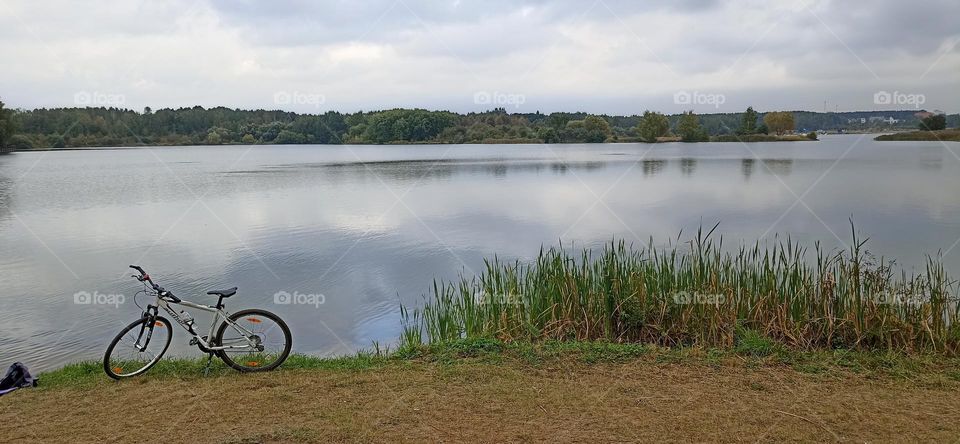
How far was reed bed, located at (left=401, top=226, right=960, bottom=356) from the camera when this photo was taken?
6.58m

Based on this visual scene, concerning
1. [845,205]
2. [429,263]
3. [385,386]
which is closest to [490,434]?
[385,386]

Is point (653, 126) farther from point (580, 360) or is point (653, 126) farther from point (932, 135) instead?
point (580, 360)

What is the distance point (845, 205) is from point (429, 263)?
14.5 m

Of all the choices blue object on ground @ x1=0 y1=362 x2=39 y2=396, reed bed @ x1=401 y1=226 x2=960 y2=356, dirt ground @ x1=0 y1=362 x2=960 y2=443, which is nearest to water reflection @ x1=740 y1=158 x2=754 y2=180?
reed bed @ x1=401 y1=226 x2=960 y2=356

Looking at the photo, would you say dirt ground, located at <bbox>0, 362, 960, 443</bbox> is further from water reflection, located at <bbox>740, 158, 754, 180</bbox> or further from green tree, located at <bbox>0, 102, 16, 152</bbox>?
green tree, located at <bbox>0, 102, 16, 152</bbox>

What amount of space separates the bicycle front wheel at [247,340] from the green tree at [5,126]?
67364 mm

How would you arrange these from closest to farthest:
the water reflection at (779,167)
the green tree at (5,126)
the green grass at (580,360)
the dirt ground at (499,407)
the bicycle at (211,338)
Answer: the dirt ground at (499,407) < the green grass at (580,360) < the bicycle at (211,338) < the water reflection at (779,167) < the green tree at (5,126)

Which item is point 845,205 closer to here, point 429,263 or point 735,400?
point 429,263

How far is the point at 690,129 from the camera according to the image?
3617 inches

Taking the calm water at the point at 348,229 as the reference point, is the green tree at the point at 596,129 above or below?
above

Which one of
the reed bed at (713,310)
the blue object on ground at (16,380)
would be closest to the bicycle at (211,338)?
the blue object on ground at (16,380)

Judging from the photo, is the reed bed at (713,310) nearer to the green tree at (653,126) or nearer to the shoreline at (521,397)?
the shoreline at (521,397)

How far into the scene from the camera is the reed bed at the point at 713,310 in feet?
21.6

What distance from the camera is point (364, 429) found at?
4391mm
